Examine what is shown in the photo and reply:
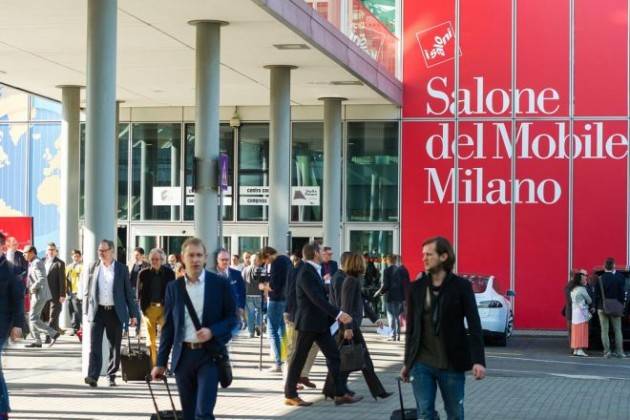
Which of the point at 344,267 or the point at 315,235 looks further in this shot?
the point at 315,235

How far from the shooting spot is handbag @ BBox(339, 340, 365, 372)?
14.7 meters

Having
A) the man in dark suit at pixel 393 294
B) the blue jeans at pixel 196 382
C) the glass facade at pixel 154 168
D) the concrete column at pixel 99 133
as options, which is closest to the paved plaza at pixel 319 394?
the concrete column at pixel 99 133

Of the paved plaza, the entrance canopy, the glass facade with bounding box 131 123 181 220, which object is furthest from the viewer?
the glass facade with bounding box 131 123 181 220

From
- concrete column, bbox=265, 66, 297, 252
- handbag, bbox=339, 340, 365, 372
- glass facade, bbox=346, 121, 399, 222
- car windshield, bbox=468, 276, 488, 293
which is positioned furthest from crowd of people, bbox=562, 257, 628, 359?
handbag, bbox=339, 340, 365, 372

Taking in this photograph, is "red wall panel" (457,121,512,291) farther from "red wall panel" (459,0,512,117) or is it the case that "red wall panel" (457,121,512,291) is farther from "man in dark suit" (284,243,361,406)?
"man in dark suit" (284,243,361,406)

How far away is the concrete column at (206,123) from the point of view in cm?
2077

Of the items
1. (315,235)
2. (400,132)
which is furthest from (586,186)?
(315,235)

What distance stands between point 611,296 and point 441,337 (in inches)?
638

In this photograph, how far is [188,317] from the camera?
9.20 m

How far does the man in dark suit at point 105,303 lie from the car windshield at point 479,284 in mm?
12050

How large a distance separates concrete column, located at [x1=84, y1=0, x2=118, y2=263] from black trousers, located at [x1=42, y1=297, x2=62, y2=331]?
7243 mm

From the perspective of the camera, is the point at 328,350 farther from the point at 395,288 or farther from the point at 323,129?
the point at 323,129

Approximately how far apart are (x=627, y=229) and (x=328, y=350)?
19008 mm

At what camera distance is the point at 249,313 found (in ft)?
88.8
